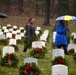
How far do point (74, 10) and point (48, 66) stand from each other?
3661cm

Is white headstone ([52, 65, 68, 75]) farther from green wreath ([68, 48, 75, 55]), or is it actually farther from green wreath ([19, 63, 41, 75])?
green wreath ([68, 48, 75, 55])

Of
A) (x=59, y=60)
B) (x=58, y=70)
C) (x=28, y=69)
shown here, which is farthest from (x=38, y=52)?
(x=58, y=70)

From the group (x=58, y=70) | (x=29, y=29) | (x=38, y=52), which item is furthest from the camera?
(x=29, y=29)

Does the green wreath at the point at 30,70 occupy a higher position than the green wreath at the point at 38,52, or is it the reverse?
the green wreath at the point at 38,52

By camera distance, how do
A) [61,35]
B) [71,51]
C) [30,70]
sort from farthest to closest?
[71,51]
[61,35]
[30,70]

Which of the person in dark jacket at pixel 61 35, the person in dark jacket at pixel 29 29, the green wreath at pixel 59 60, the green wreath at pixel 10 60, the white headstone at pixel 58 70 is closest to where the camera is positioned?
the white headstone at pixel 58 70

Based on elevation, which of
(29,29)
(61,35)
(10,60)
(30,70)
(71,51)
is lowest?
(30,70)

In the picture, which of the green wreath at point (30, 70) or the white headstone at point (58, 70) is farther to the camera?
the green wreath at point (30, 70)

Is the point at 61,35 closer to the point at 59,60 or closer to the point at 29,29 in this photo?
the point at 29,29

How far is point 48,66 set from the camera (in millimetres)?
12273

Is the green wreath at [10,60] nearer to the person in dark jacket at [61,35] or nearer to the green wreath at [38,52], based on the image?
the green wreath at [38,52]

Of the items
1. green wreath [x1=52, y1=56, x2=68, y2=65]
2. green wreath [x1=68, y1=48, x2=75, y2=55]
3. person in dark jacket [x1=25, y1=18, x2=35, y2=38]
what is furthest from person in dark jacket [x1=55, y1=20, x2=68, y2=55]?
green wreath [x1=52, y1=56, x2=68, y2=65]

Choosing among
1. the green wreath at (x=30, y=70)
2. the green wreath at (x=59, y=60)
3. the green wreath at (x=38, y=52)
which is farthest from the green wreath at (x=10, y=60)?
the green wreath at (x=30, y=70)

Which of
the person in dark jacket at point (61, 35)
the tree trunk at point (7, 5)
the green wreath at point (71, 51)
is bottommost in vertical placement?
the green wreath at point (71, 51)
